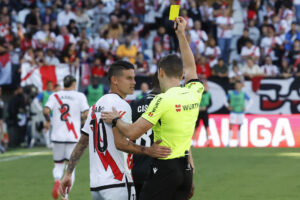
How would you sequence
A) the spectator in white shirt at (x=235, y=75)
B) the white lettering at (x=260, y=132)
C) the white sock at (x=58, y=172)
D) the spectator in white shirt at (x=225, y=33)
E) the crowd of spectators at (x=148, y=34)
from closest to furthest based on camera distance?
the white sock at (x=58, y=172)
the white lettering at (x=260, y=132)
the spectator in white shirt at (x=235, y=75)
the crowd of spectators at (x=148, y=34)
the spectator in white shirt at (x=225, y=33)

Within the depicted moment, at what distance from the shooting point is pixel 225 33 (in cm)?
2523

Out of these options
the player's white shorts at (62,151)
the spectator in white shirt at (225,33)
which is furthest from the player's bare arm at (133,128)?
the spectator in white shirt at (225,33)

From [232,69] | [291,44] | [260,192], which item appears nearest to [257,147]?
[232,69]

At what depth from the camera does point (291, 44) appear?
2434cm

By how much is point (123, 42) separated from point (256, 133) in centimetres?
695

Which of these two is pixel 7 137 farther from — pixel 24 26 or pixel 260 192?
pixel 260 192

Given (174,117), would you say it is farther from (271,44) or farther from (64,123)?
(271,44)

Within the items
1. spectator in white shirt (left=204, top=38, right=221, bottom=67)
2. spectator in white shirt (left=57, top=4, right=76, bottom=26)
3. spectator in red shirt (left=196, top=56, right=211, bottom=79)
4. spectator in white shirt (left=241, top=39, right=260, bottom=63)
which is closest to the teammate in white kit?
spectator in red shirt (left=196, top=56, right=211, bottom=79)

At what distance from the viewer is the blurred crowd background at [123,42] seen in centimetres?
2266

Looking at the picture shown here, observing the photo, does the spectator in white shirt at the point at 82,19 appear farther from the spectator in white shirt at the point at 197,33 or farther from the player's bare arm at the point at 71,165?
the player's bare arm at the point at 71,165

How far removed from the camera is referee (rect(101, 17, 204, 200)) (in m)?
5.35

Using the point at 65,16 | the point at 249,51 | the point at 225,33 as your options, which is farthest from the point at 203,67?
the point at 65,16

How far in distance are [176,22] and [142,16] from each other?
2089 centimetres

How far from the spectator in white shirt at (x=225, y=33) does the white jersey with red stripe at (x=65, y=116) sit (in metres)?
14.6
